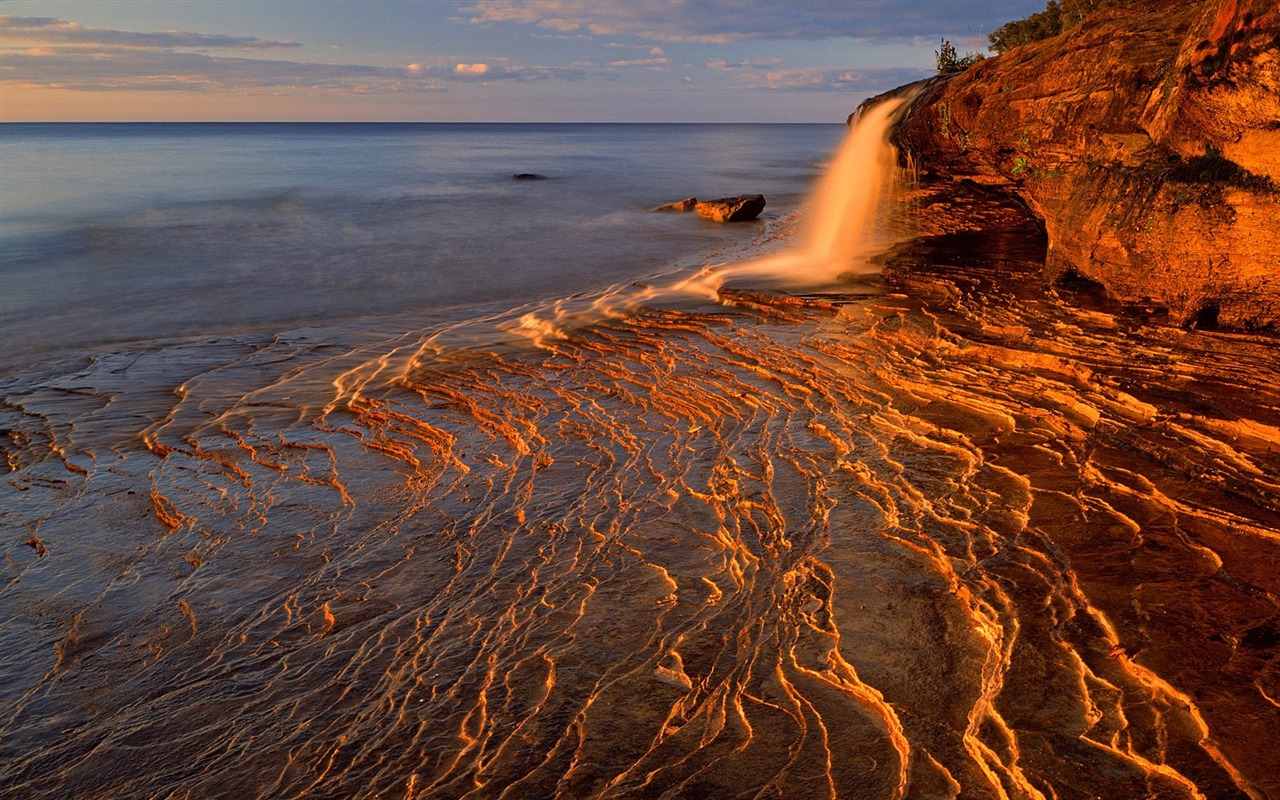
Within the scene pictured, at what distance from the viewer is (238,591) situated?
16.0 feet

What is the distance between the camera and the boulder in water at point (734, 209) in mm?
22359

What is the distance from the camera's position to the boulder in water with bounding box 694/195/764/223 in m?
22.4

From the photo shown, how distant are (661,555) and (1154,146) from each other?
769cm

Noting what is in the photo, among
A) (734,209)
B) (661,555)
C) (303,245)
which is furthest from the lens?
(734,209)

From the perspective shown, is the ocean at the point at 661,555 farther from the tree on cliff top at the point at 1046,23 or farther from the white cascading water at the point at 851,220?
the tree on cliff top at the point at 1046,23

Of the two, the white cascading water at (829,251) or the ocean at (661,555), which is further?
the white cascading water at (829,251)

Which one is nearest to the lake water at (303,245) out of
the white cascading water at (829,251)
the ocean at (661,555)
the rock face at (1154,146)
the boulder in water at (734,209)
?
the boulder in water at (734,209)

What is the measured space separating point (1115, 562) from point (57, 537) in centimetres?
667

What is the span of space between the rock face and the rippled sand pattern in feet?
2.92

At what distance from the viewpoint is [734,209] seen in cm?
2233

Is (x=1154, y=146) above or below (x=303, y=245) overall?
above

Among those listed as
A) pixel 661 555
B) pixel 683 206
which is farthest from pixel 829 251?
pixel 683 206

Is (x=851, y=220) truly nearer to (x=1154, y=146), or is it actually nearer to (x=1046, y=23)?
(x=1046, y=23)

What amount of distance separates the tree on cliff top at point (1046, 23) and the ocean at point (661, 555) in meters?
6.47
